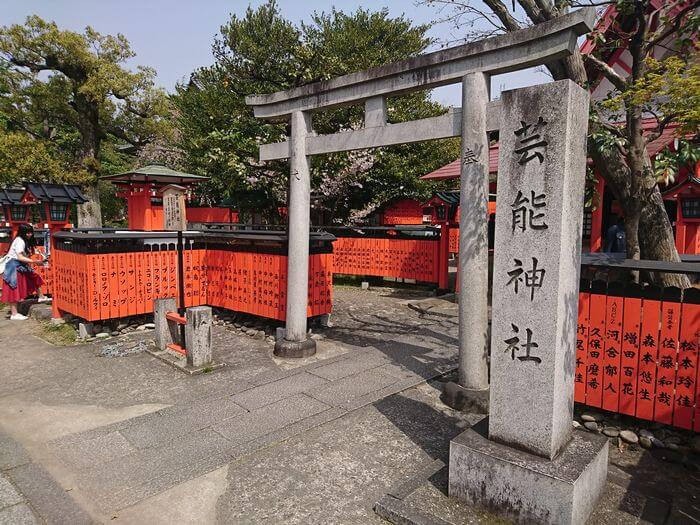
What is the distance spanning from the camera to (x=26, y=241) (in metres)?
9.98

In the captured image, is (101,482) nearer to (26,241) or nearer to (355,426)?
(355,426)

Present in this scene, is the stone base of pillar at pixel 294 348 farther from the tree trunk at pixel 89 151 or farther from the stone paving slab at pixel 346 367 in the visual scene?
the tree trunk at pixel 89 151

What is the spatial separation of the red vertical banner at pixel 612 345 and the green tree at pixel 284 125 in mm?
11584

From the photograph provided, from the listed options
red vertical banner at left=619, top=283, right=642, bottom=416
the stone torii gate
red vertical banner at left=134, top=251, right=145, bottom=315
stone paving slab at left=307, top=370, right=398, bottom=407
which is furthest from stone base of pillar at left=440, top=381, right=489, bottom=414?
red vertical banner at left=134, top=251, right=145, bottom=315

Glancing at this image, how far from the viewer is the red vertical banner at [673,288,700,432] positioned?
4297mm

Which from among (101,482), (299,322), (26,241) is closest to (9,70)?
(26,241)

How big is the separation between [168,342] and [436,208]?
8278mm

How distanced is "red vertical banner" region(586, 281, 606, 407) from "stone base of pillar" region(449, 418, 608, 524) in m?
1.32

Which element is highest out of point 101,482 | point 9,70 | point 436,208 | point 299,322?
point 9,70

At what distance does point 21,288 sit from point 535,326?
10658 mm

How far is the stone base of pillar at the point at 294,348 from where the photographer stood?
7.27m

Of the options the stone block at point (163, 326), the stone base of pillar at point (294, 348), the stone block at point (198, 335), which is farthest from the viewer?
the stone block at point (163, 326)

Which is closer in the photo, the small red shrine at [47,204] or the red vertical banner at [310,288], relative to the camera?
the red vertical banner at [310,288]

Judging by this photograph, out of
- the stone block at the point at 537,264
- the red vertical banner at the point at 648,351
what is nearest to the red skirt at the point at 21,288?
the stone block at the point at 537,264
